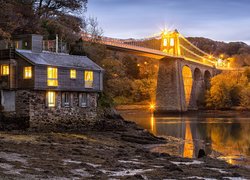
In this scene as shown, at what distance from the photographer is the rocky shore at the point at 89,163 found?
657 inches

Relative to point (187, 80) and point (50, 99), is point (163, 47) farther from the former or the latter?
point (50, 99)

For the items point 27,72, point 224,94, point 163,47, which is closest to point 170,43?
point 163,47

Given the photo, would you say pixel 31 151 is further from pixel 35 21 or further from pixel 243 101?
pixel 243 101

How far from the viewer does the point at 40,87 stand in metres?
34.2

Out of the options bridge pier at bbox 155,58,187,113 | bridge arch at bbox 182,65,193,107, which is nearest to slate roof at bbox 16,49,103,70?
bridge pier at bbox 155,58,187,113

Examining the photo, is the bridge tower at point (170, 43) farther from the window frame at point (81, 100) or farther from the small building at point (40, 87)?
the small building at point (40, 87)

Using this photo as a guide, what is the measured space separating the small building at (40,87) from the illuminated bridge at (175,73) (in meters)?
50.7

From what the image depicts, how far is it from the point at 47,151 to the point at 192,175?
742 centimetres

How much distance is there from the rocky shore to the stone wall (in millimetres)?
4659

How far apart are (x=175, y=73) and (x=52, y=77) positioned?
6675 cm

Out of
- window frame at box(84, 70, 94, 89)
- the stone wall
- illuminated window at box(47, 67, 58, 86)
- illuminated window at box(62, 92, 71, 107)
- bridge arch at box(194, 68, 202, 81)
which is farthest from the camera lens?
bridge arch at box(194, 68, 202, 81)

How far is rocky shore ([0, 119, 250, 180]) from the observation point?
16688mm

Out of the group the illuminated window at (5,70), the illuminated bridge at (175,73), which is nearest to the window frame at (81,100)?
the illuminated window at (5,70)

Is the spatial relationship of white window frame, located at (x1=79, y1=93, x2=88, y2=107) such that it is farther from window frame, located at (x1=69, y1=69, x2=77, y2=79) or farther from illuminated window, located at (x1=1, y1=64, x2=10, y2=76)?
illuminated window, located at (x1=1, y1=64, x2=10, y2=76)
